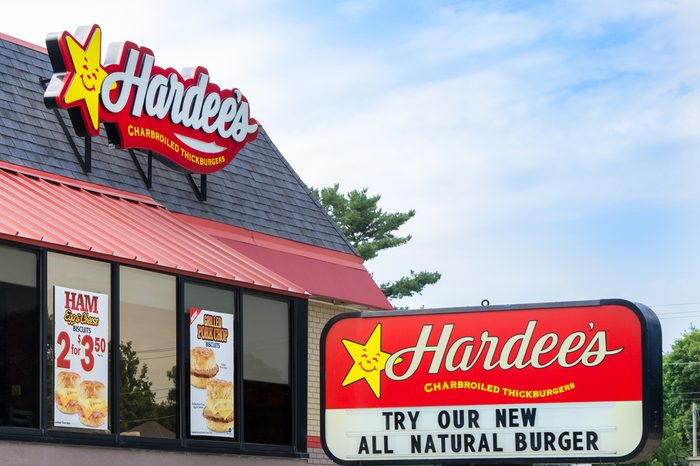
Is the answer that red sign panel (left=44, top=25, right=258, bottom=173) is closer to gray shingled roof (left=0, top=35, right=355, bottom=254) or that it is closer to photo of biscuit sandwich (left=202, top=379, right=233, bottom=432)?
gray shingled roof (left=0, top=35, right=355, bottom=254)

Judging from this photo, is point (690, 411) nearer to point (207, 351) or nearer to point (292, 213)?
point (292, 213)

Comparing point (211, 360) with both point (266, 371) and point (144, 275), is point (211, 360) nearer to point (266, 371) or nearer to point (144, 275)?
point (266, 371)

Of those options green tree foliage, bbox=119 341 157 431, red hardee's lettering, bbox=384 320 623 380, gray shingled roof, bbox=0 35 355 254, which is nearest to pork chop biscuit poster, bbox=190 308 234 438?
green tree foliage, bbox=119 341 157 431

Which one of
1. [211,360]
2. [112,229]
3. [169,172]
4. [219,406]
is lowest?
[219,406]

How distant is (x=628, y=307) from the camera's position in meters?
15.2

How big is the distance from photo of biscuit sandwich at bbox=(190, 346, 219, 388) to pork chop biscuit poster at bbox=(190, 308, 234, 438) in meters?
0.01

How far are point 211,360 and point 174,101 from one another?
5259mm

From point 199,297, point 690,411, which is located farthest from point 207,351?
point 690,411

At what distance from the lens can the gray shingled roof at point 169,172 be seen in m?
20.0

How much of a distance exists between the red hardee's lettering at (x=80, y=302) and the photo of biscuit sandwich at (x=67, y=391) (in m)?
0.85

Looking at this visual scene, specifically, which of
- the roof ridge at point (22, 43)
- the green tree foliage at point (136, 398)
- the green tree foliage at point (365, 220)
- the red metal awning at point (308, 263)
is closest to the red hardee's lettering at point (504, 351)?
the green tree foliage at point (136, 398)

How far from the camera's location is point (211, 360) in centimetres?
1894

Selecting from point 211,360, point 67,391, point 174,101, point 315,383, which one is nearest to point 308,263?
point 315,383

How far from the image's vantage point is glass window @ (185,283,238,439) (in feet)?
61.2
